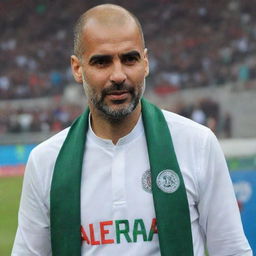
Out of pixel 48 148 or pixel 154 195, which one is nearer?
pixel 154 195

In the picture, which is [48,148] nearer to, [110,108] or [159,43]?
[110,108]

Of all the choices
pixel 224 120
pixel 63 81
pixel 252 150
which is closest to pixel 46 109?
pixel 63 81

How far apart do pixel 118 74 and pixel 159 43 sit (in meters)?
22.3

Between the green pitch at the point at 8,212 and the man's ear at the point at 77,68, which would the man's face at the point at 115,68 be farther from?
the green pitch at the point at 8,212

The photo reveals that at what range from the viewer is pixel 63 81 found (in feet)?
78.5

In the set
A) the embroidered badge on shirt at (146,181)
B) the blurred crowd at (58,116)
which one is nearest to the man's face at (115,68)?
the embroidered badge on shirt at (146,181)

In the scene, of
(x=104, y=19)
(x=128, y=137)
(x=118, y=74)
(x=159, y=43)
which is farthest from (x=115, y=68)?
(x=159, y=43)

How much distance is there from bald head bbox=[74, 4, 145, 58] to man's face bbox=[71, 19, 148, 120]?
0.02 metres

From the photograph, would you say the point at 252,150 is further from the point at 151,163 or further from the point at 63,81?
the point at 151,163

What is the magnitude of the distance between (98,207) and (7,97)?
2204cm

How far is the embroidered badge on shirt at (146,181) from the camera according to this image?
267cm

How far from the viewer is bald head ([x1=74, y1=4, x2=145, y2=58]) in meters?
2.65

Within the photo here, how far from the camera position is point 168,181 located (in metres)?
2.63

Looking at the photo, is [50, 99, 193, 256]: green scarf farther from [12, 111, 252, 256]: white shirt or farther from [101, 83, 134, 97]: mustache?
[101, 83, 134, 97]: mustache
